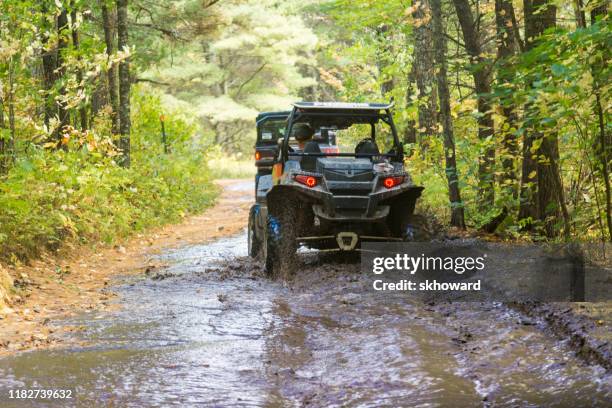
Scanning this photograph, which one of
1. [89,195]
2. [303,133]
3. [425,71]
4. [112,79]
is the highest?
[112,79]

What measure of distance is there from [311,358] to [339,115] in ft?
16.3

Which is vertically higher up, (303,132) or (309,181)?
(303,132)

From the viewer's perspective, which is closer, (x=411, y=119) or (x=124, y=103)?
(x=411, y=119)

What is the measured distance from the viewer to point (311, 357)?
5.99m

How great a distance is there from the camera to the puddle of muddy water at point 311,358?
197 inches

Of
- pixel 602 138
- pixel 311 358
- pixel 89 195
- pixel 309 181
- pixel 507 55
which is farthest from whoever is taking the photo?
pixel 89 195

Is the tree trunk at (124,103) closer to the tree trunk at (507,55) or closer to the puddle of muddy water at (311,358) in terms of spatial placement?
the tree trunk at (507,55)

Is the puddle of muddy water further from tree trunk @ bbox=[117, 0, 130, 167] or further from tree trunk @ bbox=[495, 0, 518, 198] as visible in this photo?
tree trunk @ bbox=[117, 0, 130, 167]

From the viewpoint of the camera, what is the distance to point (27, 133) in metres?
12.6

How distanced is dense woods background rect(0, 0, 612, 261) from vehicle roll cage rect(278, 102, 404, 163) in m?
1.21

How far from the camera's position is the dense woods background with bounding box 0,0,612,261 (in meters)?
8.09

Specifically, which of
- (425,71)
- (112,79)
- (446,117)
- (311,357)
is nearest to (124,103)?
(112,79)

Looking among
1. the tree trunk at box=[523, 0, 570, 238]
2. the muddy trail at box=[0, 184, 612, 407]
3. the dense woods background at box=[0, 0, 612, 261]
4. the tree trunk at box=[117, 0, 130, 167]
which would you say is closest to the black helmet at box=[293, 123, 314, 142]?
the dense woods background at box=[0, 0, 612, 261]

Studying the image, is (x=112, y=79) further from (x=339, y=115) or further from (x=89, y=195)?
(x=339, y=115)
